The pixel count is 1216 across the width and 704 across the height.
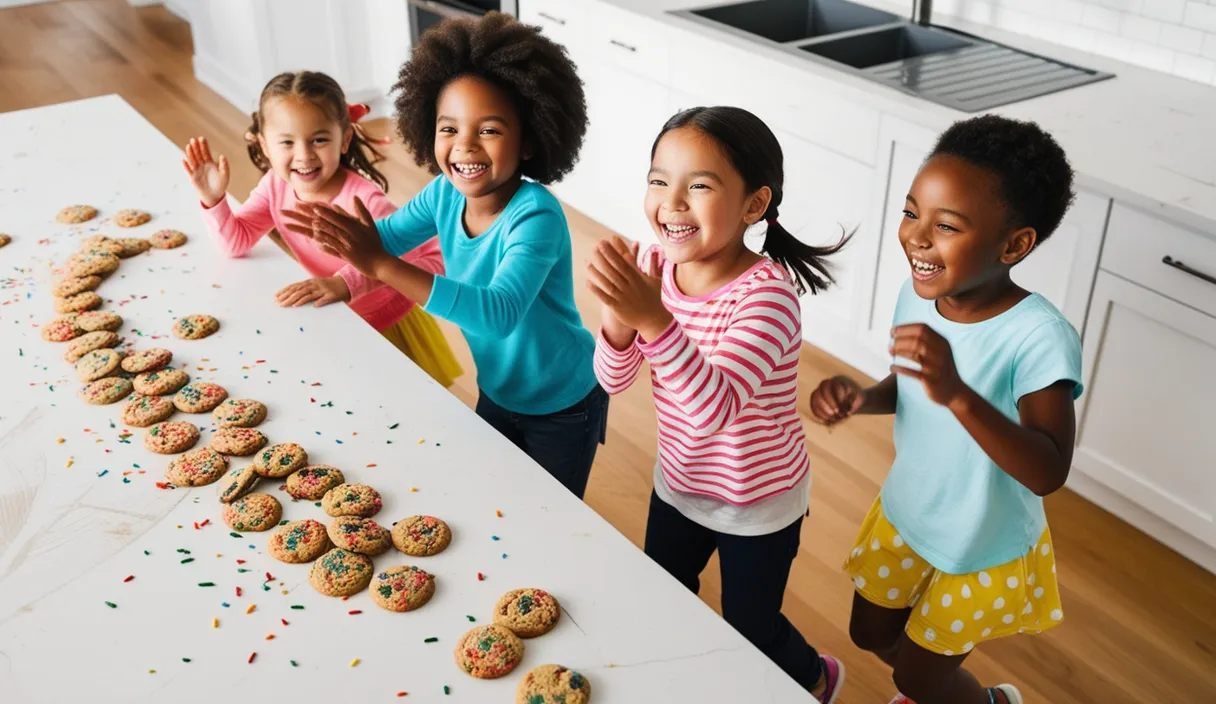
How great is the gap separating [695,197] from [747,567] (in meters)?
0.58

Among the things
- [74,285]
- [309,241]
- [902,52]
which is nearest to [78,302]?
[74,285]

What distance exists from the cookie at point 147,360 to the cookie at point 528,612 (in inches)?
29.8

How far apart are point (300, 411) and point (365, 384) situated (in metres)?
0.11

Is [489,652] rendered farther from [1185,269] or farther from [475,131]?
[1185,269]

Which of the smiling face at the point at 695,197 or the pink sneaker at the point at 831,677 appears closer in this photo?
the smiling face at the point at 695,197

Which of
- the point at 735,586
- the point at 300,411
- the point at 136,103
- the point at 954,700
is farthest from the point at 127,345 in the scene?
the point at 136,103

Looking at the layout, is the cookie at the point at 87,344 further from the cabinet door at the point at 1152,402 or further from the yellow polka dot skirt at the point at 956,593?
the cabinet door at the point at 1152,402

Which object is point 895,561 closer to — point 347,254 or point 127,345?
point 347,254

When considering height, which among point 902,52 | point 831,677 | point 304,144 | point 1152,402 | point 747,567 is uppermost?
point 304,144

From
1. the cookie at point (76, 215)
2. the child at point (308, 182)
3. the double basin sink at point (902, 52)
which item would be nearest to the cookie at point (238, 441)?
the child at point (308, 182)

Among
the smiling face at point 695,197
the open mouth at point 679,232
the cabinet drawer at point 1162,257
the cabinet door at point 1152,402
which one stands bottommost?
the cabinet door at point 1152,402

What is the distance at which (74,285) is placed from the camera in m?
1.81

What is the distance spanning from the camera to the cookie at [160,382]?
1.54 meters

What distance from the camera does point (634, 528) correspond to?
8.05ft
